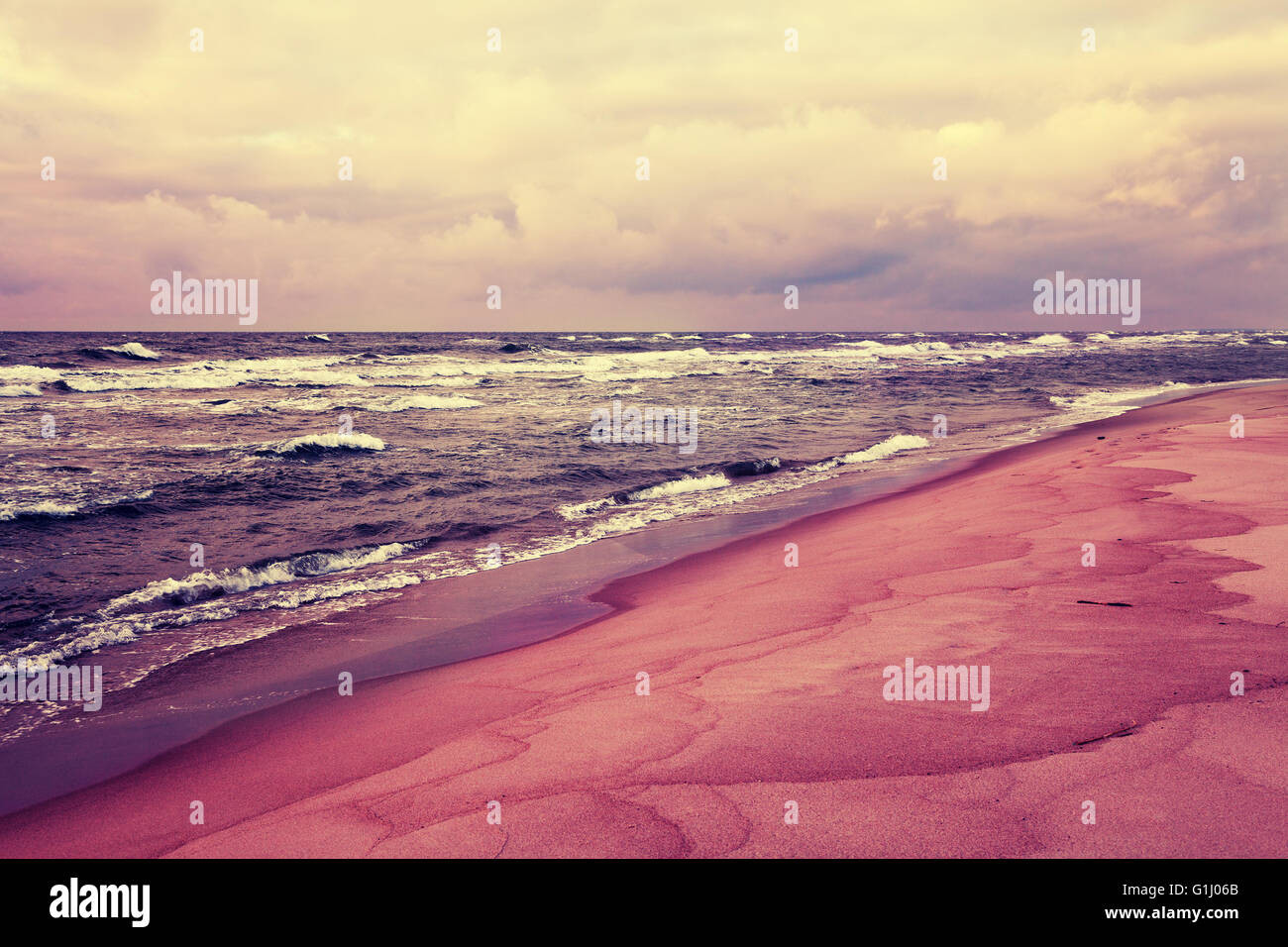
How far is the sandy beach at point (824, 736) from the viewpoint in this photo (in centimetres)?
308

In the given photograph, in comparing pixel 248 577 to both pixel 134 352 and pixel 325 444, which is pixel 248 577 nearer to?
pixel 325 444

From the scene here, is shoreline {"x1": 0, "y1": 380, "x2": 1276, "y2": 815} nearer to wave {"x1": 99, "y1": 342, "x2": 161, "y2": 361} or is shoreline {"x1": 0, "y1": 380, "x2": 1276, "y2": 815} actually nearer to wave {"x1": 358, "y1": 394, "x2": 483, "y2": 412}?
wave {"x1": 358, "y1": 394, "x2": 483, "y2": 412}

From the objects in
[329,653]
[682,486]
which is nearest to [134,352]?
[682,486]

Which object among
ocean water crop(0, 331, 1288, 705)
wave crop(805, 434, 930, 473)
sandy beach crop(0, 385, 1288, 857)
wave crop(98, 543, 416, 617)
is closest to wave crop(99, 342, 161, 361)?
ocean water crop(0, 331, 1288, 705)

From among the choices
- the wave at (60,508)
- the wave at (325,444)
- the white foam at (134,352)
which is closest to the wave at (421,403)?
the wave at (325,444)

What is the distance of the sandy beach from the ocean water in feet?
10.2

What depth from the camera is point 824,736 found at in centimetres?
388

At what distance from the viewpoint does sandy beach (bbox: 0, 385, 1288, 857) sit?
10.1 feet

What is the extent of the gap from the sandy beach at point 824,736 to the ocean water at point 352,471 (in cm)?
310

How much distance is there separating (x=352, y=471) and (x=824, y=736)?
14718mm

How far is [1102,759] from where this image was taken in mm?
3373

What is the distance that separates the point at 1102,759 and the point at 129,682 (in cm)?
736
